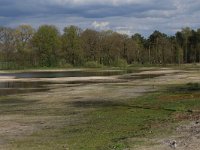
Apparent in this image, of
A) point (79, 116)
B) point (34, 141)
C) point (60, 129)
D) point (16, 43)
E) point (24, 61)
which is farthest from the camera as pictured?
point (16, 43)

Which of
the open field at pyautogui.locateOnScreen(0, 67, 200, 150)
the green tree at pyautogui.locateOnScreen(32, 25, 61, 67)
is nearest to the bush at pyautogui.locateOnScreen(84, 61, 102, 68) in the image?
the green tree at pyautogui.locateOnScreen(32, 25, 61, 67)

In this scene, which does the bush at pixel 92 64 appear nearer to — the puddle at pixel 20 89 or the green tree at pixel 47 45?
the green tree at pixel 47 45

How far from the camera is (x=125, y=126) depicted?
22594 mm

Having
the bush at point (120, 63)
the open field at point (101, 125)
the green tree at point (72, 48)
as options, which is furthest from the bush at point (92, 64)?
the open field at point (101, 125)

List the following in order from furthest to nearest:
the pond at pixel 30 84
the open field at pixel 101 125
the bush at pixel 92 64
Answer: the bush at pixel 92 64 < the pond at pixel 30 84 < the open field at pixel 101 125

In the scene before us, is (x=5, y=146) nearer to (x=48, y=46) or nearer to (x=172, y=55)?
(x=48, y=46)

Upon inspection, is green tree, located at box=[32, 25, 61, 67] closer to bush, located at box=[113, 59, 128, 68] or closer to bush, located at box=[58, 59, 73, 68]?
bush, located at box=[58, 59, 73, 68]

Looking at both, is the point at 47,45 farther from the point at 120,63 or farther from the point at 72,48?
the point at 120,63

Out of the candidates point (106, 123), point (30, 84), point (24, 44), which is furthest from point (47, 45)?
point (106, 123)

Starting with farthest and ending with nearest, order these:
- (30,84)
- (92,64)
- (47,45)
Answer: (47,45), (92,64), (30,84)

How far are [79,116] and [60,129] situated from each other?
5249mm

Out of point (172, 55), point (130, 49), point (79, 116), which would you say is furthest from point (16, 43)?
point (79, 116)

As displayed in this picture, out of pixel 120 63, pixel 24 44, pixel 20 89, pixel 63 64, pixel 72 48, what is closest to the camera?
pixel 20 89

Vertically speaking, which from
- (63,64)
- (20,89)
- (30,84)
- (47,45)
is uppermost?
(47,45)
